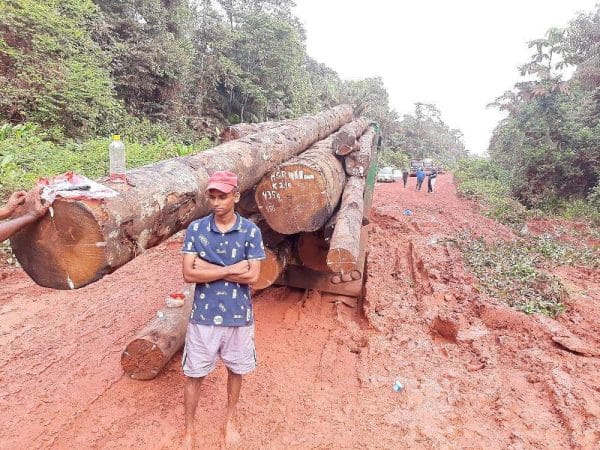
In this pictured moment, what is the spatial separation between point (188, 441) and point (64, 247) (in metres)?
1.46

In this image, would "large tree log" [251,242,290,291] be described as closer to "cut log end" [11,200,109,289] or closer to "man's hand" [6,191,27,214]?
"cut log end" [11,200,109,289]

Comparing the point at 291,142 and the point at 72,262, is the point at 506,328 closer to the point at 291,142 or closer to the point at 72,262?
the point at 291,142

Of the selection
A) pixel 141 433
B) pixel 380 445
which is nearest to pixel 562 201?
pixel 380 445

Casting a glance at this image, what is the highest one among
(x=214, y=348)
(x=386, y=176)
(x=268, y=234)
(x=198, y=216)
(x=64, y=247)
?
(x=386, y=176)

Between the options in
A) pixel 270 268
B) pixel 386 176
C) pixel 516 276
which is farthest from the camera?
pixel 386 176

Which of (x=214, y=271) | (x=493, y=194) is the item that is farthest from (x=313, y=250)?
(x=493, y=194)

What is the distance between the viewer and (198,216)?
3113mm

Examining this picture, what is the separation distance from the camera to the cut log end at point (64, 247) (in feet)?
6.69

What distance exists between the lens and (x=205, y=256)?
8.18ft

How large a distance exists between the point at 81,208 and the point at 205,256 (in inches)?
29.6

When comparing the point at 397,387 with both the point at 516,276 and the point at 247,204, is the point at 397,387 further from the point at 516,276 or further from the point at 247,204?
the point at 516,276

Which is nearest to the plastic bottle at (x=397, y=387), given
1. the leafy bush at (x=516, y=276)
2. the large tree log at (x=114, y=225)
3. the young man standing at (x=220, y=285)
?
the young man standing at (x=220, y=285)

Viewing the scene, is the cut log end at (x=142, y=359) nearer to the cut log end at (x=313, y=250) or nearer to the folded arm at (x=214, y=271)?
the folded arm at (x=214, y=271)

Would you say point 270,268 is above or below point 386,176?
below
